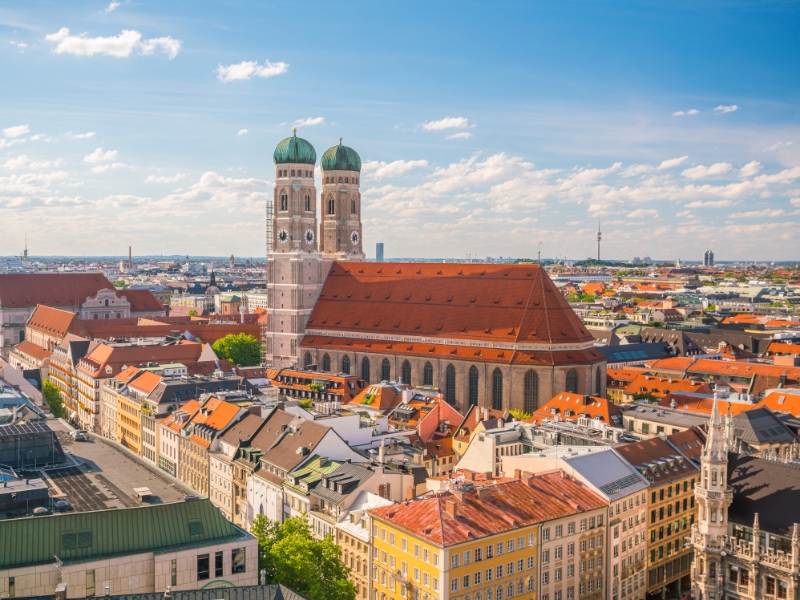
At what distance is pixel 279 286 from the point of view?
14438cm

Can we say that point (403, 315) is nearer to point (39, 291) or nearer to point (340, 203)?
point (340, 203)

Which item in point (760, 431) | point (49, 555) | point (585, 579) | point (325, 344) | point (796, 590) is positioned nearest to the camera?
point (49, 555)

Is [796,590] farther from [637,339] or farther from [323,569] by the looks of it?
[637,339]

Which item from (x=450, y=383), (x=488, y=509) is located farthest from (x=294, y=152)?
(x=488, y=509)

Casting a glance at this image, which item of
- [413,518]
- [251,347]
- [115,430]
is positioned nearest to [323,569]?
[413,518]

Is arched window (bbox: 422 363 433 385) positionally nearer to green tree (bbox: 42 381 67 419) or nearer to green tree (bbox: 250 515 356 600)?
green tree (bbox: 42 381 67 419)

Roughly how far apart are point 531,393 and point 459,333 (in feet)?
47.2

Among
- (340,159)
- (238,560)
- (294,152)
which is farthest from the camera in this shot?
(340,159)

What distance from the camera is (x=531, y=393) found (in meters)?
120

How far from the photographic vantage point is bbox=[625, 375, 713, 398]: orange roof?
11588 centimetres

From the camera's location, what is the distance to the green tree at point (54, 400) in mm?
125613

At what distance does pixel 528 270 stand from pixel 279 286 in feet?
139

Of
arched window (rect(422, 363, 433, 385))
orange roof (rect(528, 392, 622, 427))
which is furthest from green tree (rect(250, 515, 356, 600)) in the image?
arched window (rect(422, 363, 433, 385))

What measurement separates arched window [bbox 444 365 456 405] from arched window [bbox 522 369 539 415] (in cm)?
1152
